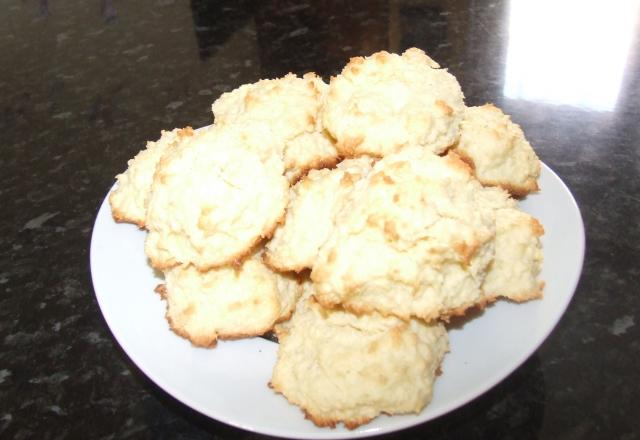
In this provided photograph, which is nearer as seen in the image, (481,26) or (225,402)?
(225,402)

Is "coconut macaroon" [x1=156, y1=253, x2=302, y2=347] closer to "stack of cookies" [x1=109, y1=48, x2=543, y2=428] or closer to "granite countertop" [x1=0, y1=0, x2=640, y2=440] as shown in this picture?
"stack of cookies" [x1=109, y1=48, x2=543, y2=428]

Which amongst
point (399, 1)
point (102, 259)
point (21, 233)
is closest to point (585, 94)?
point (399, 1)

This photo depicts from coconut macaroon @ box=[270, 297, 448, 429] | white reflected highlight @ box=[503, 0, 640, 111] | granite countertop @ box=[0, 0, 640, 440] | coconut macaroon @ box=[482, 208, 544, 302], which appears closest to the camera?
coconut macaroon @ box=[270, 297, 448, 429]

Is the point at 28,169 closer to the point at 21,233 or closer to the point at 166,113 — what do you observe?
the point at 21,233

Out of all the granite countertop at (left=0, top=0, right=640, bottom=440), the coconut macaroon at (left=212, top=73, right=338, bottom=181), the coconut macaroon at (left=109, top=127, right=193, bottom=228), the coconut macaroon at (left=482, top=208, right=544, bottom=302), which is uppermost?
the coconut macaroon at (left=212, top=73, right=338, bottom=181)

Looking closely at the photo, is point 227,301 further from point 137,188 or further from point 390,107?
point 390,107

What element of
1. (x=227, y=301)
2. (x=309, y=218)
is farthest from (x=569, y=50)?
(x=227, y=301)

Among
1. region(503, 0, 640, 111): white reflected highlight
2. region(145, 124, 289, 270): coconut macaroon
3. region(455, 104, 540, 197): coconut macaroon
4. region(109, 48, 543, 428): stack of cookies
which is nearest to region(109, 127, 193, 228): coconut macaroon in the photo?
region(109, 48, 543, 428): stack of cookies

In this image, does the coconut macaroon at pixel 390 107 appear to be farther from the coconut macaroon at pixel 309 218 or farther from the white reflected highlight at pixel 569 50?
the white reflected highlight at pixel 569 50
